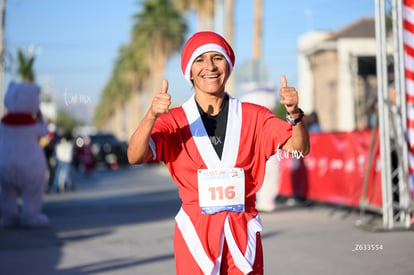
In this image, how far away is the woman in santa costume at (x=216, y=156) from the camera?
374 centimetres

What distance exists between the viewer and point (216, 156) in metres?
3.85

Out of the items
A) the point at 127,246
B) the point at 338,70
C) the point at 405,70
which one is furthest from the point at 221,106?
the point at 338,70

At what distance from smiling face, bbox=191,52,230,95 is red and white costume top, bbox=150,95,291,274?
0.13 metres

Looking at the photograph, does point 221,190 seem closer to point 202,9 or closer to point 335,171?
point 335,171

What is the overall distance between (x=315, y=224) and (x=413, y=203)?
1.82 m

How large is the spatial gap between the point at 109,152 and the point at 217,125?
1408 inches

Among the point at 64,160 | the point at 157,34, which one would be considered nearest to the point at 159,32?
the point at 157,34

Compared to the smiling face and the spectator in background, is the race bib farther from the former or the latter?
the spectator in background

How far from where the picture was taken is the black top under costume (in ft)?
12.7

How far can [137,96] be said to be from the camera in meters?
83.4

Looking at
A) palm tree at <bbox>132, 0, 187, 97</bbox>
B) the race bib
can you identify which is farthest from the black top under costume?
palm tree at <bbox>132, 0, 187, 97</bbox>

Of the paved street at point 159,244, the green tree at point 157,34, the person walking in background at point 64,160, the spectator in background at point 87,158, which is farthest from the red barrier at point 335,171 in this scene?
the green tree at point 157,34

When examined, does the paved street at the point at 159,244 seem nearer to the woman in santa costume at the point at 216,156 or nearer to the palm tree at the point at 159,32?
the woman in santa costume at the point at 216,156

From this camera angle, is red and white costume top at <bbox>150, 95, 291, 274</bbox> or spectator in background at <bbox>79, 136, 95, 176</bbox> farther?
spectator in background at <bbox>79, 136, 95, 176</bbox>
